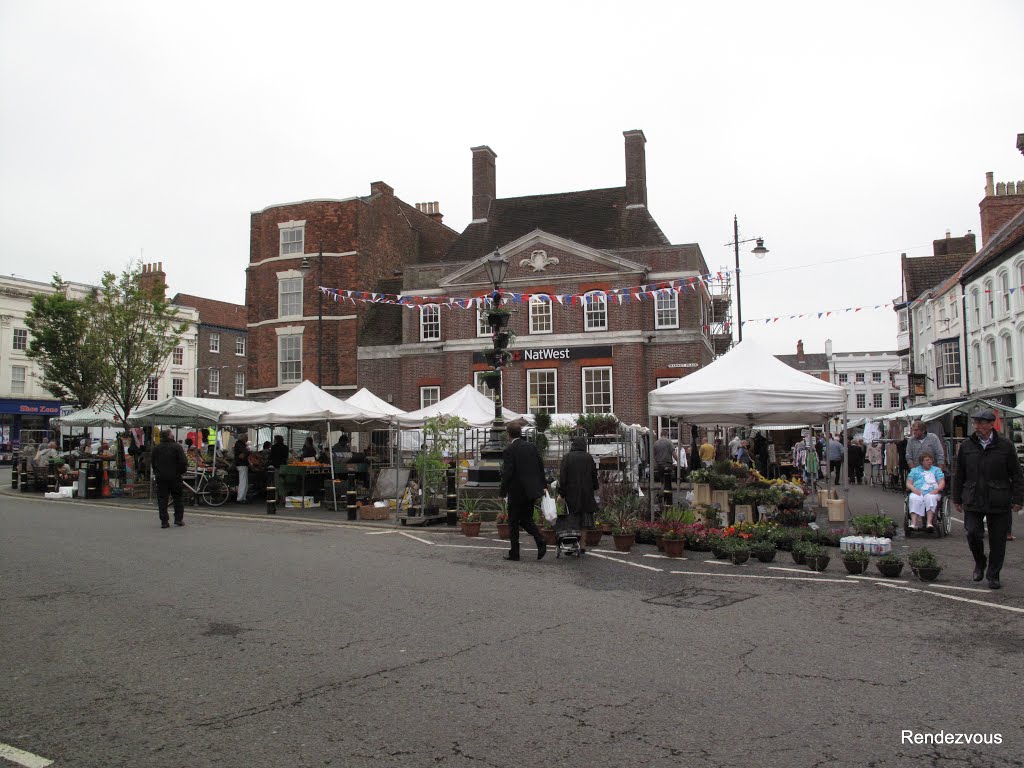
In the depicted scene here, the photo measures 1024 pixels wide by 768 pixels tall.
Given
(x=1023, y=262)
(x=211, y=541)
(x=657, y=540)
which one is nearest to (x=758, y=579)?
(x=657, y=540)

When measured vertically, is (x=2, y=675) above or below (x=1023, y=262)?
below

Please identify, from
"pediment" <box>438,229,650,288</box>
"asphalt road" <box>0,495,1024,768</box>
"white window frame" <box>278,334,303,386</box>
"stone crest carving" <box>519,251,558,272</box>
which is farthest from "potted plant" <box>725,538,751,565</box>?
"white window frame" <box>278,334,303,386</box>

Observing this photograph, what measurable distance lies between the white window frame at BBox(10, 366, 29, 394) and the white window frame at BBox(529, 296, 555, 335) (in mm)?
36977

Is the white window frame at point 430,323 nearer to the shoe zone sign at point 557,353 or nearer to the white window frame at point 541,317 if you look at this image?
the shoe zone sign at point 557,353

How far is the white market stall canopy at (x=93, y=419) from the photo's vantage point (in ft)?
88.4

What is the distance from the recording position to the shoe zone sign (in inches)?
1380

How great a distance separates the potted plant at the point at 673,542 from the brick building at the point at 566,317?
884 inches

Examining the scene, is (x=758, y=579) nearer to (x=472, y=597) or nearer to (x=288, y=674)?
(x=472, y=597)

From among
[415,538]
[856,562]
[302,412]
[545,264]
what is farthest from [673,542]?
[545,264]

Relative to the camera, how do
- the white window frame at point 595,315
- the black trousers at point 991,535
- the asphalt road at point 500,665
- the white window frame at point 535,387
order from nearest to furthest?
the asphalt road at point 500,665
the black trousers at point 991,535
the white window frame at point 595,315
the white window frame at point 535,387

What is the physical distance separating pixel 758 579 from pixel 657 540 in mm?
2218

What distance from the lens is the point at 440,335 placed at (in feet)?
125

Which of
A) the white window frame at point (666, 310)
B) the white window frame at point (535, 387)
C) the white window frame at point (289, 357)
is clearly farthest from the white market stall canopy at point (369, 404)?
the white window frame at point (289, 357)

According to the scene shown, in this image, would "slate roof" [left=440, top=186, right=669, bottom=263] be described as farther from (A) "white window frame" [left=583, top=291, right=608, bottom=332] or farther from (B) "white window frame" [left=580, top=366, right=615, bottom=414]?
(B) "white window frame" [left=580, top=366, right=615, bottom=414]
